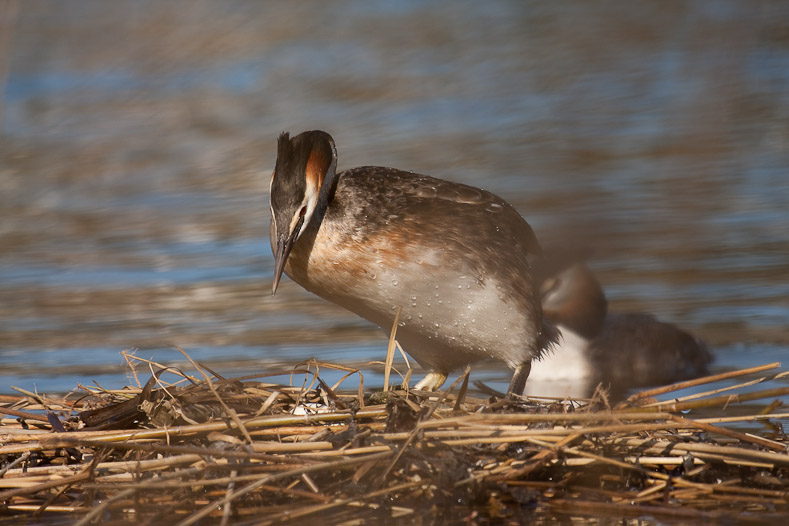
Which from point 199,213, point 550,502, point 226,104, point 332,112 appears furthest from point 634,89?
point 226,104

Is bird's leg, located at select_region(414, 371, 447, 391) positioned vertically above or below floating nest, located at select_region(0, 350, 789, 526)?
below

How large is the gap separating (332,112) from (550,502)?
864cm

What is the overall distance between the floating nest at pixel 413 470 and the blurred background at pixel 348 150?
0.76 meters

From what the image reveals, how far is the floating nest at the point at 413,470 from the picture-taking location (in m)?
3.39

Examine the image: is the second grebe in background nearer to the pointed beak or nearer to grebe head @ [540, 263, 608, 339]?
grebe head @ [540, 263, 608, 339]

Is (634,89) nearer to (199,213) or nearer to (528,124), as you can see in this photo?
(528,124)

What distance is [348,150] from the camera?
1071cm

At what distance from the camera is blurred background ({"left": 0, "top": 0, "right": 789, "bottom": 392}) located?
1.35m

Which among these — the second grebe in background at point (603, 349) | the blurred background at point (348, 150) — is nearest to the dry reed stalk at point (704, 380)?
the blurred background at point (348, 150)

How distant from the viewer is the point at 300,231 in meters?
4.50

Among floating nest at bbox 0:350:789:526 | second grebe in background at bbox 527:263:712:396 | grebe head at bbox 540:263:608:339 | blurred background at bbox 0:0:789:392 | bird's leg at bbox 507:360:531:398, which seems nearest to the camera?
blurred background at bbox 0:0:789:392

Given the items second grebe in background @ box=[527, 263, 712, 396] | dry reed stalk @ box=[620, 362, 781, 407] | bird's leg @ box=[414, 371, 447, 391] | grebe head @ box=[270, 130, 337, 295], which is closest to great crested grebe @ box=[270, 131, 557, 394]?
grebe head @ box=[270, 130, 337, 295]

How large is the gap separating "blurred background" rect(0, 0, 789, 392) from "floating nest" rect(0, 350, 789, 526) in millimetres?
759

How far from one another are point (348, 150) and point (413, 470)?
24.6 feet
